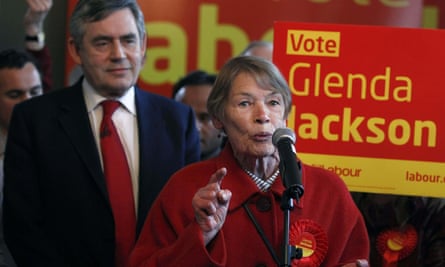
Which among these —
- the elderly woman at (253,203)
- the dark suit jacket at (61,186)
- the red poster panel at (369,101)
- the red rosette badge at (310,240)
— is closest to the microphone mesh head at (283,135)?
the elderly woman at (253,203)

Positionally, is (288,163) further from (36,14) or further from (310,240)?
(36,14)

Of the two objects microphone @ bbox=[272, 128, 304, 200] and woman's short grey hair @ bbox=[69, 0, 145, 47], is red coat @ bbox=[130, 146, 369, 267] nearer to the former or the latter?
microphone @ bbox=[272, 128, 304, 200]

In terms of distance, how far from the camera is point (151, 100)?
3691 millimetres

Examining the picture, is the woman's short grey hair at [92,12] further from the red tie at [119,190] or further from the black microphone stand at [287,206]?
the black microphone stand at [287,206]

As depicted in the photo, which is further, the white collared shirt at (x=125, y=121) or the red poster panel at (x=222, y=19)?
the red poster panel at (x=222, y=19)

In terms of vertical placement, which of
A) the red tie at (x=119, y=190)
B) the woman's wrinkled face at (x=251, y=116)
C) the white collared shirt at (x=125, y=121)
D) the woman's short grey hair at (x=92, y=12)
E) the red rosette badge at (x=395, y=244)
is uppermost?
the woman's short grey hair at (x=92, y=12)

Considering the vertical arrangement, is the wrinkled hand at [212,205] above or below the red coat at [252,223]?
above

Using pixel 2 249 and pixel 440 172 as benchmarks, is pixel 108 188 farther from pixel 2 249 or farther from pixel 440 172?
pixel 440 172

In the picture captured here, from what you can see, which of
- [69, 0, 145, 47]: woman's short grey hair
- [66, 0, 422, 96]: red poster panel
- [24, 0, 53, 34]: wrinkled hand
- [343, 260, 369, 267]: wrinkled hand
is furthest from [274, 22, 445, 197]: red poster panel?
[66, 0, 422, 96]: red poster panel

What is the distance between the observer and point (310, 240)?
294 centimetres

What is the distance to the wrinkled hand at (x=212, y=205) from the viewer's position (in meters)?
2.70

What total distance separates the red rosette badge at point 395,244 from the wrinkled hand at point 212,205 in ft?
2.83

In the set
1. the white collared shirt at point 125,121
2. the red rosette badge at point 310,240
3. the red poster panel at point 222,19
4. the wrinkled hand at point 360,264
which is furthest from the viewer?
the red poster panel at point 222,19

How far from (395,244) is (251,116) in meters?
0.83
